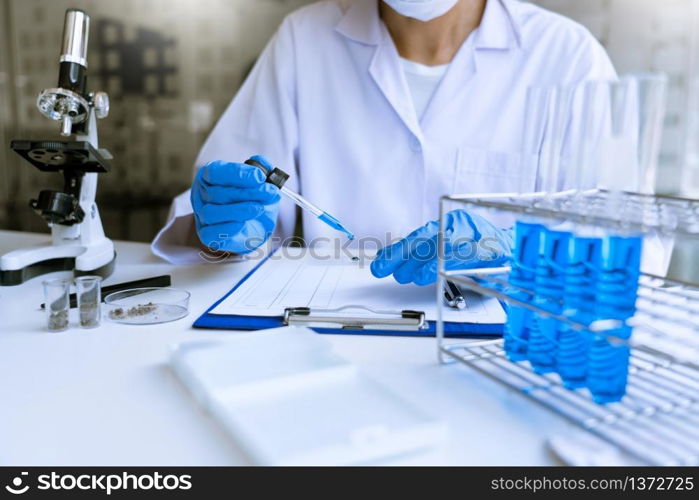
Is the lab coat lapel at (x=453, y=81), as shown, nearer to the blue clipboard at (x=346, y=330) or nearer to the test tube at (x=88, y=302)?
the blue clipboard at (x=346, y=330)

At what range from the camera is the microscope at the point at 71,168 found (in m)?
1.02

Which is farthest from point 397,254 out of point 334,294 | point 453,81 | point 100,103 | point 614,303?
point 453,81

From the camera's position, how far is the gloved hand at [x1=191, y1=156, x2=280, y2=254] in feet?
3.46

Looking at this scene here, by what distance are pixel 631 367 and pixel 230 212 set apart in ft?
2.39

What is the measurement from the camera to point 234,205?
109cm

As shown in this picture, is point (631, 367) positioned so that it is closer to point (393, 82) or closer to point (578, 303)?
point (578, 303)

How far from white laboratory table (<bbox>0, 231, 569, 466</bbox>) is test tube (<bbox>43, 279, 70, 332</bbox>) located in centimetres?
2

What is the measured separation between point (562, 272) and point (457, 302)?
0.33 meters

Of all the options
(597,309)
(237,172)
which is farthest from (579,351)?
(237,172)

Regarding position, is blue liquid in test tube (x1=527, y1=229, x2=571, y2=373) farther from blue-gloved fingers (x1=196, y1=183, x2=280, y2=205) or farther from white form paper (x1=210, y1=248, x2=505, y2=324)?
blue-gloved fingers (x1=196, y1=183, x2=280, y2=205)

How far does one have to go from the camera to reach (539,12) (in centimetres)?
161

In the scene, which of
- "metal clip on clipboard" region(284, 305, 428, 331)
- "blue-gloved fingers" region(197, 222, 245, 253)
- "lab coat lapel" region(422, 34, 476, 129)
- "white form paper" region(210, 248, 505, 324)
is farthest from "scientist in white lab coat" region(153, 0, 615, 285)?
"metal clip on clipboard" region(284, 305, 428, 331)

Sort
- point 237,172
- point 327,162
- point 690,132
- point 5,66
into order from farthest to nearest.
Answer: point 5,66
point 690,132
point 327,162
point 237,172

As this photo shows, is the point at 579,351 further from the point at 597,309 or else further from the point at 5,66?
the point at 5,66
